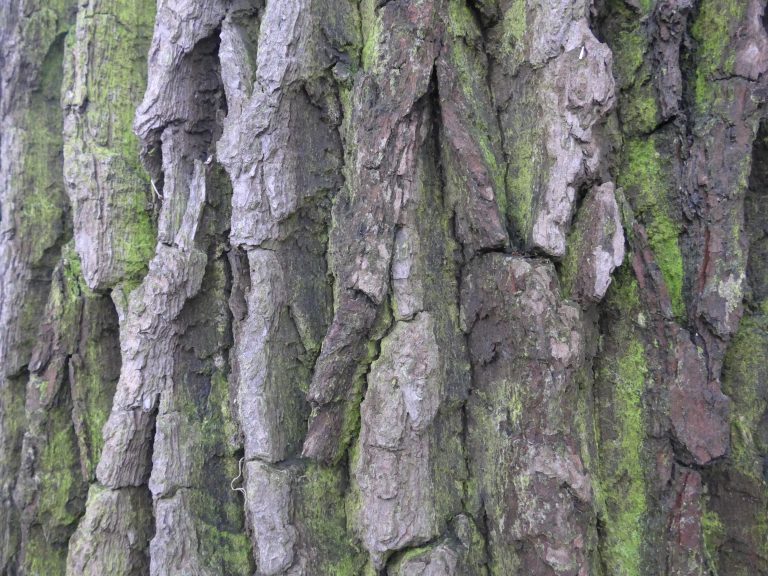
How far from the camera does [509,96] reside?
3379 millimetres

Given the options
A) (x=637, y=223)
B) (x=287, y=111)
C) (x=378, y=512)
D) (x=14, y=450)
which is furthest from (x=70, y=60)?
(x=637, y=223)

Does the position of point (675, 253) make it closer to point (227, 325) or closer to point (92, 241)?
point (227, 325)

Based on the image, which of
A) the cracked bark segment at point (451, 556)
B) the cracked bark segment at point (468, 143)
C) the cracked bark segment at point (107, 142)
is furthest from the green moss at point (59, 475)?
the cracked bark segment at point (468, 143)

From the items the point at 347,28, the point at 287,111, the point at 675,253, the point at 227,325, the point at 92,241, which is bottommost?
the point at 227,325

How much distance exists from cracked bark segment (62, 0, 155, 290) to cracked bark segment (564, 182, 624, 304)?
8.94ft

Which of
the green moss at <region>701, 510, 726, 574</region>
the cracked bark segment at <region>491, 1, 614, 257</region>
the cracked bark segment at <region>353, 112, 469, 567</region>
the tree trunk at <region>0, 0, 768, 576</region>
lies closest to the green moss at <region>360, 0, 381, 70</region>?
the tree trunk at <region>0, 0, 768, 576</region>

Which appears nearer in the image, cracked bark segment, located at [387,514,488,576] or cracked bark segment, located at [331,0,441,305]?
cracked bark segment, located at [387,514,488,576]

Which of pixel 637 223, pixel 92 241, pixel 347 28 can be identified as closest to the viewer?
pixel 637 223

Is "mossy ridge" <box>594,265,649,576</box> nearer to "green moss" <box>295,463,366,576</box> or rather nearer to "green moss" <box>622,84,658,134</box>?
"green moss" <box>622,84,658,134</box>

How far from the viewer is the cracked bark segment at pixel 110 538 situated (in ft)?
11.0

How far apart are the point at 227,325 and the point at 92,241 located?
110 centimetres

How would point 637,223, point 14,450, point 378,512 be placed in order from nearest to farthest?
point 378,512 → point 637,223 → point 14,450

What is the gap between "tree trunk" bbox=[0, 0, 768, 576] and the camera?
9.77ft

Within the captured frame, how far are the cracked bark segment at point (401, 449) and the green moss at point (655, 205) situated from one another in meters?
1.40
